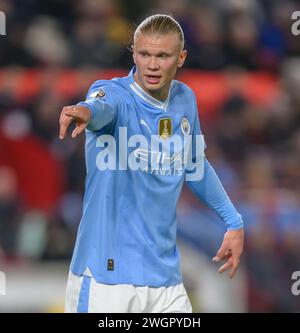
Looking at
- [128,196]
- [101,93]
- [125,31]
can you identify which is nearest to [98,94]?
[101,93]

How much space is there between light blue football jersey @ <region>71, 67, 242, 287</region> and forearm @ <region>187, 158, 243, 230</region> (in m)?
0.40

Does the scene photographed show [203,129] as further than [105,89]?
Yes

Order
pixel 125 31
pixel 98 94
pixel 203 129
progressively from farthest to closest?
pixel 125 31, pixel 203 129, pixel 98 94

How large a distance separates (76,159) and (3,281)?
1.92 metres

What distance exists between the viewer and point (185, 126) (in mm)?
4926

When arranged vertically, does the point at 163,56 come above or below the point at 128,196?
above

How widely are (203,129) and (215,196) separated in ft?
15.3

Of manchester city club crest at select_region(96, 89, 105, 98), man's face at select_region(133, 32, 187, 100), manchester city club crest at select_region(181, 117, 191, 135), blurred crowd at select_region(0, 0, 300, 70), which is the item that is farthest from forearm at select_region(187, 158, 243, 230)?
blurred crowd at select_region(0, 0, 300, 70)

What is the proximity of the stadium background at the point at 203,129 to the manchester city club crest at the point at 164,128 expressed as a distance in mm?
3442

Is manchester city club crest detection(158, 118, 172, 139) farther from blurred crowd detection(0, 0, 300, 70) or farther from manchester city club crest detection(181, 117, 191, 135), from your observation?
blurred crowd detection(0, 0, 300, 70)

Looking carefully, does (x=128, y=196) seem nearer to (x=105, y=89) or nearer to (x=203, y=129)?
(x=105, y=89)

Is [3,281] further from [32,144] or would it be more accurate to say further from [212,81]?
[212,81]

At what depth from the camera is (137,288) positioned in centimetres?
474

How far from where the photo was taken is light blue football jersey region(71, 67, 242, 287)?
471cm
